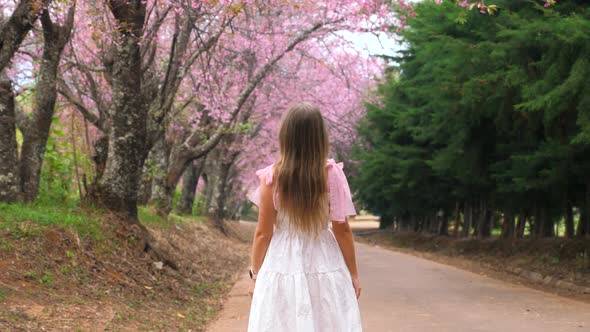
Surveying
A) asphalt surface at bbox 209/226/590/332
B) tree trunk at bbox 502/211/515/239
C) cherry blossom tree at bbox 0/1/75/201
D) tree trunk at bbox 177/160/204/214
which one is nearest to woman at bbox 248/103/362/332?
asphalt surface at bbox 209/226/590/332

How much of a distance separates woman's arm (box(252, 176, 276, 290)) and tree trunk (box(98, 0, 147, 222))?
7477mm

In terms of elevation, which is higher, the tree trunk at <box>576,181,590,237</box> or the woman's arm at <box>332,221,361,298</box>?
the tree trunk at <box>576,181,590,237</box>

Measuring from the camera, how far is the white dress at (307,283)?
4.08 m

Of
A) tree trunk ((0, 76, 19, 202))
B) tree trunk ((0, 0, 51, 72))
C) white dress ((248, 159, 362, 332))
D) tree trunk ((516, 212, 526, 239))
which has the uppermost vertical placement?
tree trunk ((0, 0, 51, 72))

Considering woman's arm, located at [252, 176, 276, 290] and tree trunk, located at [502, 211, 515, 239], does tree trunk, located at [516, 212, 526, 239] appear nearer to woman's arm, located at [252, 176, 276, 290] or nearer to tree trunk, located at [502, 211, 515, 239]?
tree trunk, located at [502, 211, 515, 239]

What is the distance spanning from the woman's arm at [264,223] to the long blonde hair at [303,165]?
0.21 feet

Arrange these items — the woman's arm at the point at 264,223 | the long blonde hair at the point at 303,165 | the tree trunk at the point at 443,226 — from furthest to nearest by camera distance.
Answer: the tree trunk at the point at 443,226 → the woman's arm at the point at 264,223 → the long blonde hair at the point at 303,165

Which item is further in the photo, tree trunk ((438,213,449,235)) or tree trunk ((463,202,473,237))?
tree trunk ((438,213,449,235))

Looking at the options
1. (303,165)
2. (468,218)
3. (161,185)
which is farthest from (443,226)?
(303,165)

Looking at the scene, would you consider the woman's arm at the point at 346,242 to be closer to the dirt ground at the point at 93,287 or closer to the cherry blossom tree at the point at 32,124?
the dirt ground at the point at 93,287

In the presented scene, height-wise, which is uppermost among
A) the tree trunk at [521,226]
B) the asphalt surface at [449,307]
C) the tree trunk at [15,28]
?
the tree trunk at [15,28]

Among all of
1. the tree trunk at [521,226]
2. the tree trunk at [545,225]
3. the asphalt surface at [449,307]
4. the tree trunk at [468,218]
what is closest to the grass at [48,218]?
the asphalt surface at [449,307]

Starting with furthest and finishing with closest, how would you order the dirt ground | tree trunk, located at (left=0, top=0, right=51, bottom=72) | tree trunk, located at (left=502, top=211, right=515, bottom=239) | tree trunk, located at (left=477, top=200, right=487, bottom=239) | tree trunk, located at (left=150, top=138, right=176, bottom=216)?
tree trunk, located at (left=477, top=200, right=487, bottom=239) < tree trunk, located at (left=502, top=211, right=515, bottom=239) < tree trunk, located at (left=150, top=138, right=176, bottom=216) < tree trunk, located at (left=0, top=0, right=51, bottom=72) < the dirt ground

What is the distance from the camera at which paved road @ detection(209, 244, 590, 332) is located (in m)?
8.01
